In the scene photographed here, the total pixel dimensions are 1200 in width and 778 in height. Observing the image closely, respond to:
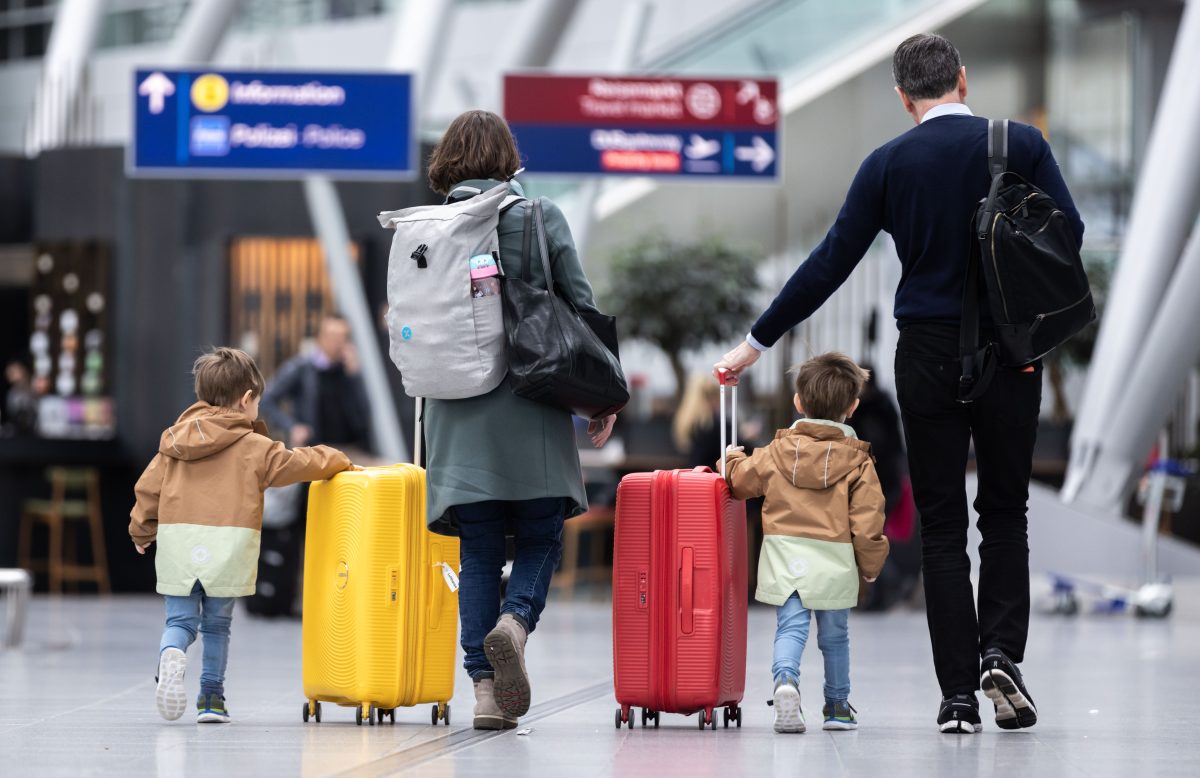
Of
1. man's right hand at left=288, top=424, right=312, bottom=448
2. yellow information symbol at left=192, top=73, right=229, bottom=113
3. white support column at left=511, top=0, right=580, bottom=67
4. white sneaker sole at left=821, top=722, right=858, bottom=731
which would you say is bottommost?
white sneaker sole at left=821, top=722, right=858, bottom=731

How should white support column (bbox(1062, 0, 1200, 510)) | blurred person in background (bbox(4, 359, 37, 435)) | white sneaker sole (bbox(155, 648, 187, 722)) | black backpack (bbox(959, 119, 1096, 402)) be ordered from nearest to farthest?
1. black backpack (bbox(959, 119, 1096, 402))
2. white sneaker sole (bbox(155, 648, 187, 722))
3. white support column (bbox(1062, 0, 1200, 510))
4. blurred person in background (bbox(4, 359, 37, 435))

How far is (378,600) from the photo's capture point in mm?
4918

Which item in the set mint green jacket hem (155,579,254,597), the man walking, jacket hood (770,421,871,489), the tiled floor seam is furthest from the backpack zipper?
mint green jacket hem (155,579,254,597)

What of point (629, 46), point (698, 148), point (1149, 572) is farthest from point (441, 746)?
point (629, 46)

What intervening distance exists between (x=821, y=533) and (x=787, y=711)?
1.62ft

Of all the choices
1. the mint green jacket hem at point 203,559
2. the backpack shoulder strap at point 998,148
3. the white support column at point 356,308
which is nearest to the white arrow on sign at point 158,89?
the white support column at point 356,308

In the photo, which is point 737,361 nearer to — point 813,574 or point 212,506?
point 813,574

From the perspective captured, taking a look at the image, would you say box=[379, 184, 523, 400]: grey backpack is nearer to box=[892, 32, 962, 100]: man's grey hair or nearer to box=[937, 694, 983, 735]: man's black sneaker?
box=[892, 32, 962, 100]: man's grey hair

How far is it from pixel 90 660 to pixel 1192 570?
7.69m

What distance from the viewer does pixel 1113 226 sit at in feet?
75.1

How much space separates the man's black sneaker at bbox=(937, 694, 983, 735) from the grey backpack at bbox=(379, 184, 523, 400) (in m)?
1.47

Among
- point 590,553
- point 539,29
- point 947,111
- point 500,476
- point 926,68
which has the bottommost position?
point 590,553

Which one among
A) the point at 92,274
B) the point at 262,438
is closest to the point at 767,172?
the point at 92,274

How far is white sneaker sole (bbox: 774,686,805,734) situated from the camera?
4703 millimetres
